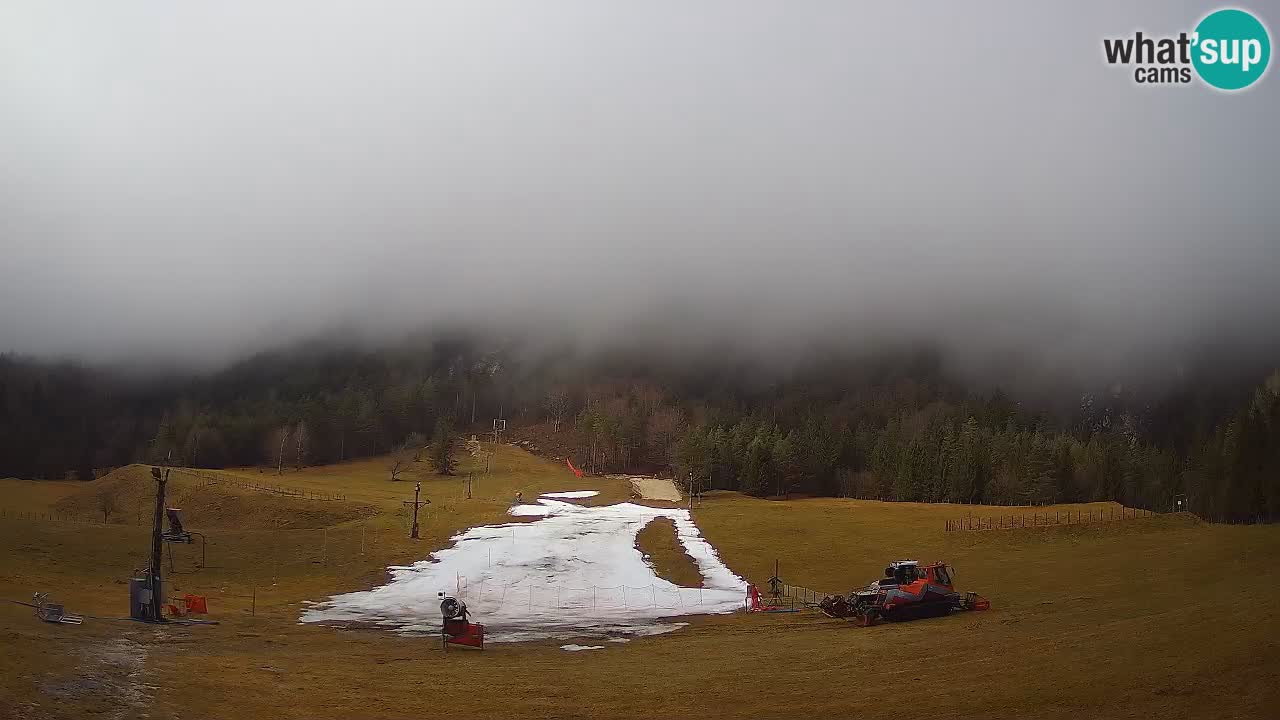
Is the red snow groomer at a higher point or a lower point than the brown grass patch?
higher

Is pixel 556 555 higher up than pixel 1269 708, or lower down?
lower down

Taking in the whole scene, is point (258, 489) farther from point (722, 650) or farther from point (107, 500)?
point (722, 650)

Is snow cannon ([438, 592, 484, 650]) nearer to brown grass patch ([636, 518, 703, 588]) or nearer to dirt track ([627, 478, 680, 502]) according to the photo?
brown grass patch ([636, 518, 703, 588])

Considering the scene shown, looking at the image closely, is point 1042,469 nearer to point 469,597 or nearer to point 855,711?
point 469,597

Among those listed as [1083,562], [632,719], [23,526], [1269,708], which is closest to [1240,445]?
[1083,562]

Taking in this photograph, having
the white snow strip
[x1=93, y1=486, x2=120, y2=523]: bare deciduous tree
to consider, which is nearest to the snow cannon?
the white snow strip
